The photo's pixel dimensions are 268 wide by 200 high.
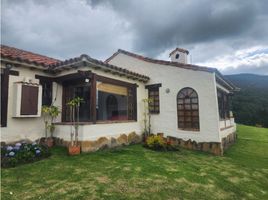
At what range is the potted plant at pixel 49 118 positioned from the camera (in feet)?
25.1

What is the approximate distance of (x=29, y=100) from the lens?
7.09 meters

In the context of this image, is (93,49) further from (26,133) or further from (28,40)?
(26,133)

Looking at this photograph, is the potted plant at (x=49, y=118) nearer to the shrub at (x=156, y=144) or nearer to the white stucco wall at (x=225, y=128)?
the shrub at (x=156, y=144)

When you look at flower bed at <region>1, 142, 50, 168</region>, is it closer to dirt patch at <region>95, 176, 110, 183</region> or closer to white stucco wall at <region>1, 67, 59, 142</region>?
white stucco wall at <region>1, 67, 59, 142</region>

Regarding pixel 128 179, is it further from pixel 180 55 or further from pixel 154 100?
pixel 180 55

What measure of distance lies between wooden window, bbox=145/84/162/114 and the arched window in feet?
4.43

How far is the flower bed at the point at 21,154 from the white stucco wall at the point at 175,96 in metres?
6.28

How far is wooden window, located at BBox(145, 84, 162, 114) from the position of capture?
35.9 feet

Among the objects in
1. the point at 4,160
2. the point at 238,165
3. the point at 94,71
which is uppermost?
the point at 94,71

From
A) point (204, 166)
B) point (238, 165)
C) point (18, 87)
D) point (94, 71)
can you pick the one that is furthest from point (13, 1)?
point (238, 165)

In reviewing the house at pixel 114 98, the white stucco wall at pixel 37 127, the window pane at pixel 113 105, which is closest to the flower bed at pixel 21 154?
the white stucco wall at pixel 37 127

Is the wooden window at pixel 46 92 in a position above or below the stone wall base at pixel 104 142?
above

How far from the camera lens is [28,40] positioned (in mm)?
12266

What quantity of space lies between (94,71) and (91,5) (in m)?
4.12
